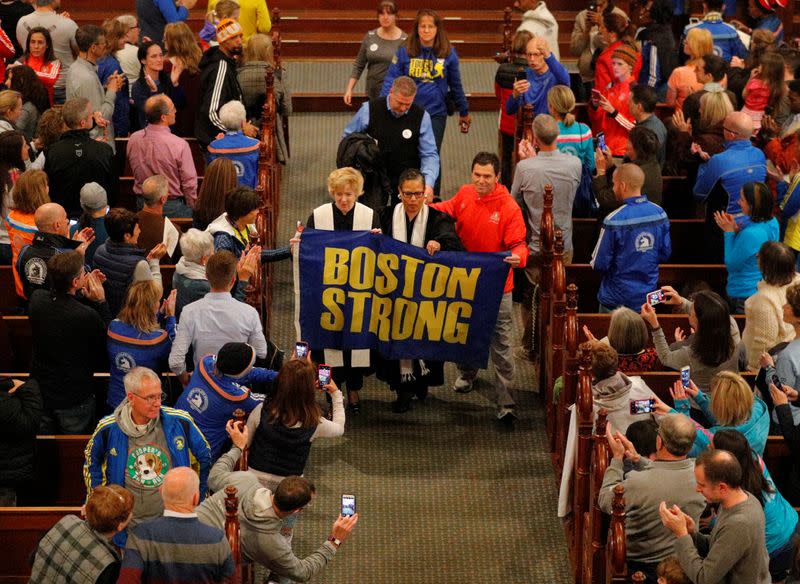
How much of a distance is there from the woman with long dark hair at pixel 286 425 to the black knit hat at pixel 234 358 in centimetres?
17

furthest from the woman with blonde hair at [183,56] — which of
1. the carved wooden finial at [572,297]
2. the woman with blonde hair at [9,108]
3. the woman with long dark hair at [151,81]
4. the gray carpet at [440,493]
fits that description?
the carved wooden finial at [572,297]

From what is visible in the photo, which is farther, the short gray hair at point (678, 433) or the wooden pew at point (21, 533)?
the wooden pew at point (21, 533)

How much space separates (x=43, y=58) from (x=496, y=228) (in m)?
4.02

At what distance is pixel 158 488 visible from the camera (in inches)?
200

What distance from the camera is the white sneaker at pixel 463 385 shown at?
721 cm

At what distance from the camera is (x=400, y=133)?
7637 mm

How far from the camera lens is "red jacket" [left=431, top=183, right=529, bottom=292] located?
22.0 ft

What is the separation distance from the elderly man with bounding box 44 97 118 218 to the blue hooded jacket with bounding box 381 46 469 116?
1943 mm

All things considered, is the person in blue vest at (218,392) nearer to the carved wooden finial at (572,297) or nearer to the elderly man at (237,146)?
the carved wooden finial at (572,297)

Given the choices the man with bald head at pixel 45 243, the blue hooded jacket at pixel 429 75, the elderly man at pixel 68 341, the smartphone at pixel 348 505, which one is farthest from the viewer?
the blue hooded jacket at pixel 429 75

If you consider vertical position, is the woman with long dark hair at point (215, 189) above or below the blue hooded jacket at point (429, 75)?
below

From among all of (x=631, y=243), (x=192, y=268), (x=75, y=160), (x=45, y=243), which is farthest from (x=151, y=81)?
(x=631, y=243)

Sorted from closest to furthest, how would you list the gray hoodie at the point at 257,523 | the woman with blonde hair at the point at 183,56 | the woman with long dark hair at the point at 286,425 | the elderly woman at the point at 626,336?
1. the gray hoodie at the point at 257,523
2. the woman with long dark hair at the point at 286,425
3. the elderly woman at the point at 626,336
4. the woman with blonde hair at the point at 183,56

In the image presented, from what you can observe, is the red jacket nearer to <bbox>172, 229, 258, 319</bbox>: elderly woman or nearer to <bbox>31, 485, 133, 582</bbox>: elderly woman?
<bbox>172, 229, 258, 319</bbox>: elderly woman
